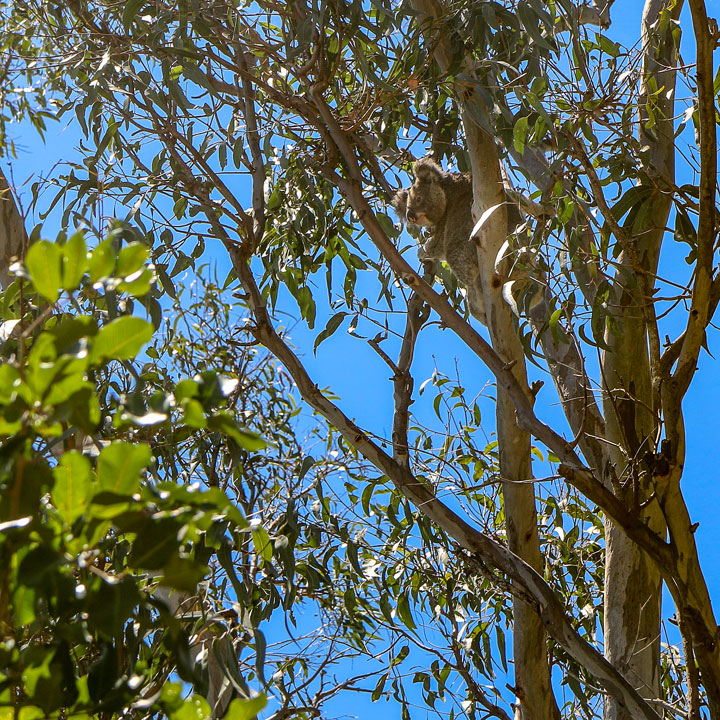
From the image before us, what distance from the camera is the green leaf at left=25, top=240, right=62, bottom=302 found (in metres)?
0.55

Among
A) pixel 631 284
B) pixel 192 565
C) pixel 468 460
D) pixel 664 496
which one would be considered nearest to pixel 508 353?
pixel 631 284

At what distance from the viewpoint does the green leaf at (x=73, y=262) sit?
A: 568 mm

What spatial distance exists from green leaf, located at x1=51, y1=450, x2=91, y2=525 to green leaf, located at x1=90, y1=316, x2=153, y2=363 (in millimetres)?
70

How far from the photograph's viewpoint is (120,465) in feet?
1.77

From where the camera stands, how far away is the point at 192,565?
1.76 ft

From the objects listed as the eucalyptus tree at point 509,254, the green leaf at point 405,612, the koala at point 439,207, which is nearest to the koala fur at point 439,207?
the koala at point 439,207

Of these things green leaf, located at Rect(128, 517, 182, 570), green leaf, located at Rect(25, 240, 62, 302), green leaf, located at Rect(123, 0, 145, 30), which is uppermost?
green leaf, located at Rect(123, 0, 145, 30)

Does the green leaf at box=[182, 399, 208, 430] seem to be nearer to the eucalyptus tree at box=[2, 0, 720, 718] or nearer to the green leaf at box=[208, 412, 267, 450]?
the green leaf at box=[208, 412, 267, 450]

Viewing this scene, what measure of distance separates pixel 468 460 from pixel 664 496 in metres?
1.02

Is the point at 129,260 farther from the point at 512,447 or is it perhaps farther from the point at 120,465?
the point at 512,447

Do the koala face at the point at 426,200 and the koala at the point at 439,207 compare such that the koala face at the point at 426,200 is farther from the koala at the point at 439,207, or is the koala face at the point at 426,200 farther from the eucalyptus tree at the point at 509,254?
the eucalyptus tree at the point at 509,254

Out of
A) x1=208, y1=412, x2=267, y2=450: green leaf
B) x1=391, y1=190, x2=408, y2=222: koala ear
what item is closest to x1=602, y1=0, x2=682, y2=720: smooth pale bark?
x1=391, y1=190, x2=408, y2=222: koala ear

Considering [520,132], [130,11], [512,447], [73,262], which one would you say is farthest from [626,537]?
[73,262]

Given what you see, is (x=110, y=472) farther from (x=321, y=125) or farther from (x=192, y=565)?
(x=321, y=125)
